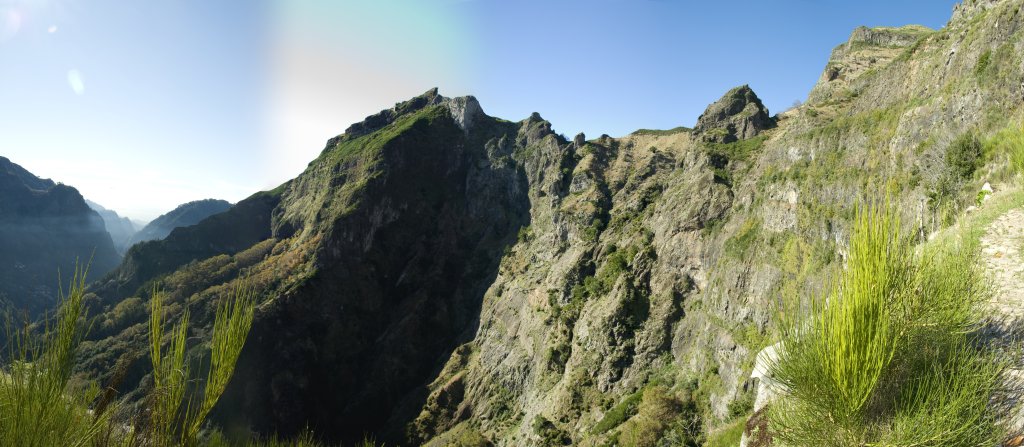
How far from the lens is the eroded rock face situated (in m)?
62.0

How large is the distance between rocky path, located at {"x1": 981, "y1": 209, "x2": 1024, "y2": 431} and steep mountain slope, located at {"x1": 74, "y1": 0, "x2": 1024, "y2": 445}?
1.23m

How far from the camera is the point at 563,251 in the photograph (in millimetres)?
69250

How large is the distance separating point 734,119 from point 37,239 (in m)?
252

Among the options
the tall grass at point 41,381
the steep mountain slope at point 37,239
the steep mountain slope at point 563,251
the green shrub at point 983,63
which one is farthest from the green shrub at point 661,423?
the steep mountain slope at point 37,239

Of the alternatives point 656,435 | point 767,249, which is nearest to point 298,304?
point 656,435

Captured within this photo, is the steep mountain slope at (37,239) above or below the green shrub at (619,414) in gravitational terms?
above

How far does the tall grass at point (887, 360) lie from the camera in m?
4.74

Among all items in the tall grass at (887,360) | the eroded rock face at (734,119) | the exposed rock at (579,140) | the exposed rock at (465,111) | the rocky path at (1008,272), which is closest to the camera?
the tall grass at (887,360)

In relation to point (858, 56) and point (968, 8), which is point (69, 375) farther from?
point (858, 56)

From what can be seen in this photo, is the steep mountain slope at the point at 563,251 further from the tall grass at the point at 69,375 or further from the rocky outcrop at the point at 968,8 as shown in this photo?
the tall grass at the point at 69,375

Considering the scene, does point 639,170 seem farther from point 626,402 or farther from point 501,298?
point 626,402

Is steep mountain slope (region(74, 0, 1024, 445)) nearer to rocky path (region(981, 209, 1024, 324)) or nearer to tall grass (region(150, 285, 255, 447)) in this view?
rocky path (region(981, 209, 1024, 324))

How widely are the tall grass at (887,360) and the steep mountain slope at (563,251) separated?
146 cm

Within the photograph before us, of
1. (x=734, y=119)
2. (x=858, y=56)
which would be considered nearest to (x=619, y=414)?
(x=734, y=119)
